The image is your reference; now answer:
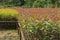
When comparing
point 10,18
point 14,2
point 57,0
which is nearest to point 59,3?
point 57,0

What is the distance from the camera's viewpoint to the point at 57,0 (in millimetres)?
19422

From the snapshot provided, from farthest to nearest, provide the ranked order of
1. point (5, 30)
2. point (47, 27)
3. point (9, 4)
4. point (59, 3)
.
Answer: point (9, 4), point (59, 3), point (5, 30), point (47, 27)

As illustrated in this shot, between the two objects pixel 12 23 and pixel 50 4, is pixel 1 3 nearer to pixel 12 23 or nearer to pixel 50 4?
pixel 50 4

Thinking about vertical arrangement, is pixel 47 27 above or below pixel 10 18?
above

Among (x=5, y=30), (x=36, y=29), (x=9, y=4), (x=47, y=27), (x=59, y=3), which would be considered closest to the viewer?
(x=47, y=27)

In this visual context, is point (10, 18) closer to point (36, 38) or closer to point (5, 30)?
point (5, 30)

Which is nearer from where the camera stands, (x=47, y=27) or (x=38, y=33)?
(x=47, y=27)

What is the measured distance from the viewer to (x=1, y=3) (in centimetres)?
2255

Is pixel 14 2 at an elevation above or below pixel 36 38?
below

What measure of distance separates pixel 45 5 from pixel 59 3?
1.37 meters

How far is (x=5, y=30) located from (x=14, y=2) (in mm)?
11993

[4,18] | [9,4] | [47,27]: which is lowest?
[9,4]

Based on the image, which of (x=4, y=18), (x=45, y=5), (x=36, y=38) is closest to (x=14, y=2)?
(x=45, y=5)

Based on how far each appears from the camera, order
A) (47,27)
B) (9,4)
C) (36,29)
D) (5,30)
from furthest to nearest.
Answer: (9,4) → (5,30) → (36,29) → (47,27)
